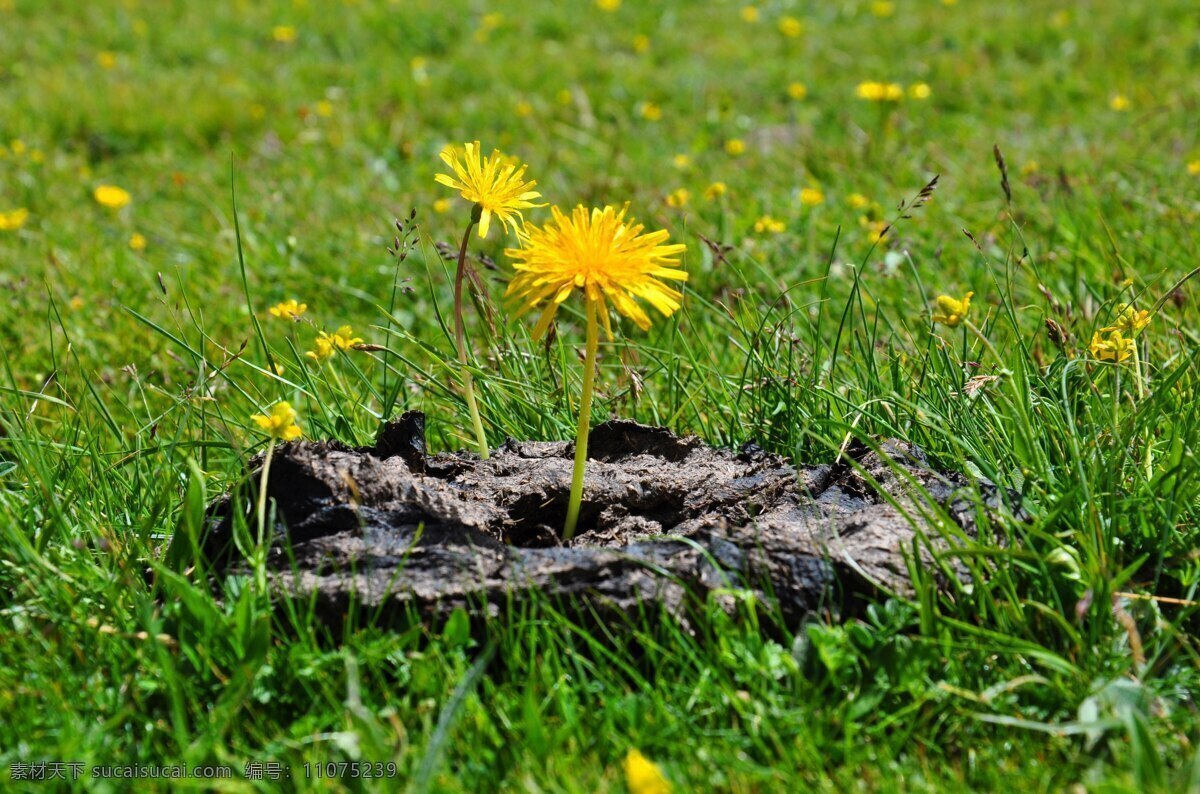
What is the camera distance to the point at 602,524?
7.17 feet

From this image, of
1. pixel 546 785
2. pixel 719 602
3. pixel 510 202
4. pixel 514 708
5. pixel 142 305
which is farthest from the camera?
pixel 142 305

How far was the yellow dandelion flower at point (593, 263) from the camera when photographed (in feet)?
5.94

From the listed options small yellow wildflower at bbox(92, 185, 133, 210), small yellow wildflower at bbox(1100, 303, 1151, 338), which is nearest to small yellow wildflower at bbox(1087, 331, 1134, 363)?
small yellow wildflower at bbox(1100, 303, 1151, 338)

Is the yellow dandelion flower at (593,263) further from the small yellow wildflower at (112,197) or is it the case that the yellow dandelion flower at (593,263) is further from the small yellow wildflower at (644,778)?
the small yellow wildflower at (112,197)

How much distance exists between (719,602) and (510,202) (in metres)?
0.86

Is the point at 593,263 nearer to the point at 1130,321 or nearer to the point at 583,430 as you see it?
the point at 583,430

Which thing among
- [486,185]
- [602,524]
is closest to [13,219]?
[486,185]

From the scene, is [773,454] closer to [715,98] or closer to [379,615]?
[379,615]

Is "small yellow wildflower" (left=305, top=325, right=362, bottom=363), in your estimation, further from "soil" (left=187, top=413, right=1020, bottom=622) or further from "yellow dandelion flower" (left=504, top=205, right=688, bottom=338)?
"yellow dandelion flower" (left=504, top=205, right=688, bottom=338)

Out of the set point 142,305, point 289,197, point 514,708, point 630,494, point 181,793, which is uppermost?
point 289,197

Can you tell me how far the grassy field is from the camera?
170cm

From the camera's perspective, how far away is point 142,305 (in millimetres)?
3965

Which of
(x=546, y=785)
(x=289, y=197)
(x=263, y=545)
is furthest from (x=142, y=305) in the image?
(x=546, y=785)

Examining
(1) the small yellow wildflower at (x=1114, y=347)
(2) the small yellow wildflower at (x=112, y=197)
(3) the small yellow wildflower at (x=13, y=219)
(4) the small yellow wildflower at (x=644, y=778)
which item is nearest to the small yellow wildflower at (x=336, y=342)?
(4) the small yellow wildflower at (x=644, y=778)
